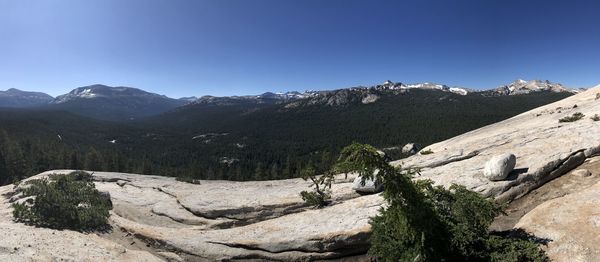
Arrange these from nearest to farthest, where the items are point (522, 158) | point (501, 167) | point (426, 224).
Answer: point (426, 224) → point (501, 167) → point (522, 158)

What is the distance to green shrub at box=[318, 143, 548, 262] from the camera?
598 inches

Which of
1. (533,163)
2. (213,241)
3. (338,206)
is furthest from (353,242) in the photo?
(533,163)

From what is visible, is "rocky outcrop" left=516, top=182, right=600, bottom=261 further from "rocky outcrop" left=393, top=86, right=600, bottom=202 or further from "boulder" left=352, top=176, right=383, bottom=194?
"boulder" left=352, top=176, right=383, bottom=194

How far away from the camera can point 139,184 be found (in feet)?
148

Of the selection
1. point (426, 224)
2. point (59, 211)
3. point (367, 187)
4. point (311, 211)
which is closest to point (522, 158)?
point (367, 187)

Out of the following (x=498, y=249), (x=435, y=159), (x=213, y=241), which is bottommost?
(x=213, y=241)

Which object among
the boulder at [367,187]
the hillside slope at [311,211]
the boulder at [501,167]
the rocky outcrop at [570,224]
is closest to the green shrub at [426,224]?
the rocky outcrop at [570,224]

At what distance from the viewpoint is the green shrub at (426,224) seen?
1518cm

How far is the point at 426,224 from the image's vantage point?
614 inches

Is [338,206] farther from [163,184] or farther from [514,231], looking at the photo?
[163,184]

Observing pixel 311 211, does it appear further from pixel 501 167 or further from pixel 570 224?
pixel 570 224

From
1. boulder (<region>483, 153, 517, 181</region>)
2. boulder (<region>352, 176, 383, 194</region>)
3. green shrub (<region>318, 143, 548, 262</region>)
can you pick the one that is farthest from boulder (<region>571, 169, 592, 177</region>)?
boulder (<region>352, 176, 383, 194</region>)

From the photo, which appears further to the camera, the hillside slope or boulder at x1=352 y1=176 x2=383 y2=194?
boulder at x1=352 y1=176 x2=383 y2=194

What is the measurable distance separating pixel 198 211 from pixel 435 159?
22.9 meters
